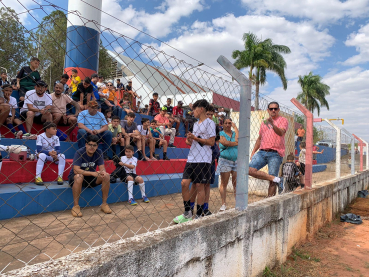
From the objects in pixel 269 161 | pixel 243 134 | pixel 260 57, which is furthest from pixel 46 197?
pixel 260 57

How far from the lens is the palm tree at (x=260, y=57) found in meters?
21.5

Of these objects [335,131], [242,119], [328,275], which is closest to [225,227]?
[242,119]

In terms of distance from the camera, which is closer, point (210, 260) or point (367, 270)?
point (210, 260)

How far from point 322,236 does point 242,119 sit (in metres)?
3.05

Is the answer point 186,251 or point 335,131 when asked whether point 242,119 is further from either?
point 335,131

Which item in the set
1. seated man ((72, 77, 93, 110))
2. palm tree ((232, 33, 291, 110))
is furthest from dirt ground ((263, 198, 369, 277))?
palm tree ((232, 33, 291, 110))

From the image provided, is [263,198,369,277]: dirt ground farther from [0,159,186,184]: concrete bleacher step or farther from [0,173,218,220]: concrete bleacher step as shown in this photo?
[0,159,186,184]: concrete bleacher step

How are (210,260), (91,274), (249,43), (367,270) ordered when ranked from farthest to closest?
1. (249,43)
2. (367,270)
3. (210,260)
4. (91,274)

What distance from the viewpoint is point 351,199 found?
7027 mm

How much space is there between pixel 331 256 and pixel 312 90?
31.1 meters

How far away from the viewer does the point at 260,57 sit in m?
21.7

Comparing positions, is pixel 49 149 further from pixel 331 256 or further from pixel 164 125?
pixel 331 256

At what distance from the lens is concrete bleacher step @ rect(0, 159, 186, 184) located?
3611mm

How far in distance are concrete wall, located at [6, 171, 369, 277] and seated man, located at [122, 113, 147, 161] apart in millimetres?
3058
